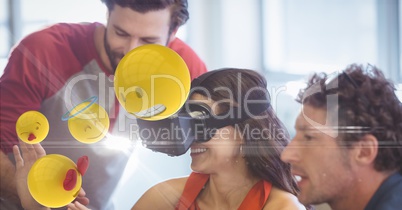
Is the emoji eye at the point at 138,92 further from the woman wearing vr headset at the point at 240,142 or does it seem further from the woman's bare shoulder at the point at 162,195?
the woman's bare shoulder at the point at 162,195

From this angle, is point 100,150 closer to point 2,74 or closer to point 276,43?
point 2,74

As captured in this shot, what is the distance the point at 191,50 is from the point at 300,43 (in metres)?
0.22

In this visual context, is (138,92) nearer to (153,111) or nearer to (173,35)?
(153,111)

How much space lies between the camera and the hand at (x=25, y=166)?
1160mm

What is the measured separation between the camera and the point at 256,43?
1.11m

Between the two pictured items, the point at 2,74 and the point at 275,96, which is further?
the point at 2,74

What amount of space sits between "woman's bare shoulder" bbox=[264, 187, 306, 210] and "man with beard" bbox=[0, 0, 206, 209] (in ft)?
0.94

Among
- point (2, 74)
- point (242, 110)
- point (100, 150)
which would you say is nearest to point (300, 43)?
point (242, 110)

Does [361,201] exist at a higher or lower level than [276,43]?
lower

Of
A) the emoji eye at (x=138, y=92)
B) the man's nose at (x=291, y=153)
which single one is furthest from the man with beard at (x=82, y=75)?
the man's nose at (x=291, y=153)

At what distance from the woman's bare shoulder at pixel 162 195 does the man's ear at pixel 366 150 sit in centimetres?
35

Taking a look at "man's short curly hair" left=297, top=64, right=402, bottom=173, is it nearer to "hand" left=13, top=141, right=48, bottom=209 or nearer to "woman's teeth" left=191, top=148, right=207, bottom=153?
"woman's teeth" left=191, top=148, right=207, bottom=153

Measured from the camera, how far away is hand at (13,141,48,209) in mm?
1160

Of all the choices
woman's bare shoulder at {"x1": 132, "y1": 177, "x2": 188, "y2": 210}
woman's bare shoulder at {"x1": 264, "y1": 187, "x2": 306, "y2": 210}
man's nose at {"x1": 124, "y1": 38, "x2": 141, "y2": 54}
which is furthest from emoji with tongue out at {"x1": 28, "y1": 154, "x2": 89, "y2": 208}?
woman's bare shoulder at {"x1": 264, "y1": 187, "x2": 306, "y2": 210}
